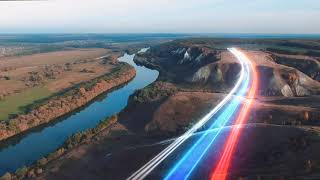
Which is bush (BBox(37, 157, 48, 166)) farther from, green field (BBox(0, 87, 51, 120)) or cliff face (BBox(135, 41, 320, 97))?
cliff face (BBox(135, 41, 320, 97))

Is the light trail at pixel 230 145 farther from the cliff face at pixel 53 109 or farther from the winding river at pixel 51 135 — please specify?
the cliff face at pixel 53 109

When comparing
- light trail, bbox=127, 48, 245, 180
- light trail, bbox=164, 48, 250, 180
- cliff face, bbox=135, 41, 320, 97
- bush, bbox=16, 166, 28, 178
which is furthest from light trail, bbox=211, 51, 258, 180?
bush, bbox=16, 166, 28, 178

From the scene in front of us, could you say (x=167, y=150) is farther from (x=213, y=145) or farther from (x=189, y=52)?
(x=189, y=52)

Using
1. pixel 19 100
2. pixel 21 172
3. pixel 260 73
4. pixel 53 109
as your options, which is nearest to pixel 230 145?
pixel 21 172

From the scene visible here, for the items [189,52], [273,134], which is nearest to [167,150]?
[273,134]

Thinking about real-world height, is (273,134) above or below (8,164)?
above

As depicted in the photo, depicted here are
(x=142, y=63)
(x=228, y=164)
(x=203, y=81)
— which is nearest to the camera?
(x=228, y=164)

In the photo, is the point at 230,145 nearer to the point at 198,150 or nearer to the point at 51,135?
the point at 198,150
